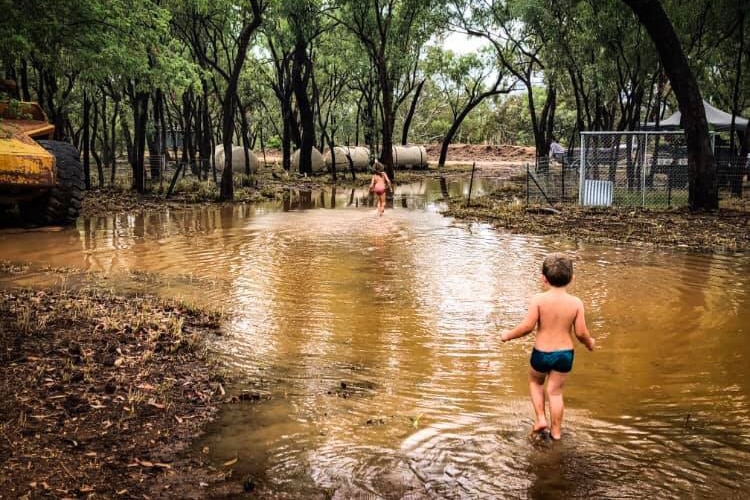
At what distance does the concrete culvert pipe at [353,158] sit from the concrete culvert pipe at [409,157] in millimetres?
1978

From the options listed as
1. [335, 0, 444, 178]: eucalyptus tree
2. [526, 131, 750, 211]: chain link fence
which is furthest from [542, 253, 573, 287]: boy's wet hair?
[335, 0, 444, 178]: eucalyptus tree

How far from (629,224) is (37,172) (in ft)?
39.5

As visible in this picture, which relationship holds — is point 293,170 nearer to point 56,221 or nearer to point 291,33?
point 291,33

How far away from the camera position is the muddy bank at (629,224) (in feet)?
41.4

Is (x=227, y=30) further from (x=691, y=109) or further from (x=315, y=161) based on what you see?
(x=691, y=109)

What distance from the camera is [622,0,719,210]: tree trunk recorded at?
16781 millimetres

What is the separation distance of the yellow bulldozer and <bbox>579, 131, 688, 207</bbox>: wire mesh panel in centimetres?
1272

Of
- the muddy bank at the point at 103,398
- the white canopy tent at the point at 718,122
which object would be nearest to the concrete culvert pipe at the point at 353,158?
A: the white canopy tent at the point at 718,122

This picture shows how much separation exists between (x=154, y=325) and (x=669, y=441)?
4.54 meters

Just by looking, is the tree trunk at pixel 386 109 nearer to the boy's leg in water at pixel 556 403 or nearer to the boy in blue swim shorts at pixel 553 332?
the boy in blue swim shorts at pixel 553 332

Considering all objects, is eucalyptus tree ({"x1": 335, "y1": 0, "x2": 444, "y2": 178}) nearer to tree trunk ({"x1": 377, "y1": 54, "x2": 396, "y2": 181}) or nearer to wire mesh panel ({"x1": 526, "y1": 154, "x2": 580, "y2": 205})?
tree trunk ({"x1": 377, "y1": 54, "x2": 396, "y2": 181})

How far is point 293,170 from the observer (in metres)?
36.6

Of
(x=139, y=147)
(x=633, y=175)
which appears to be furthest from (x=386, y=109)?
(x=633, y=175)

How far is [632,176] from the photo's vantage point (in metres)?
18.5
